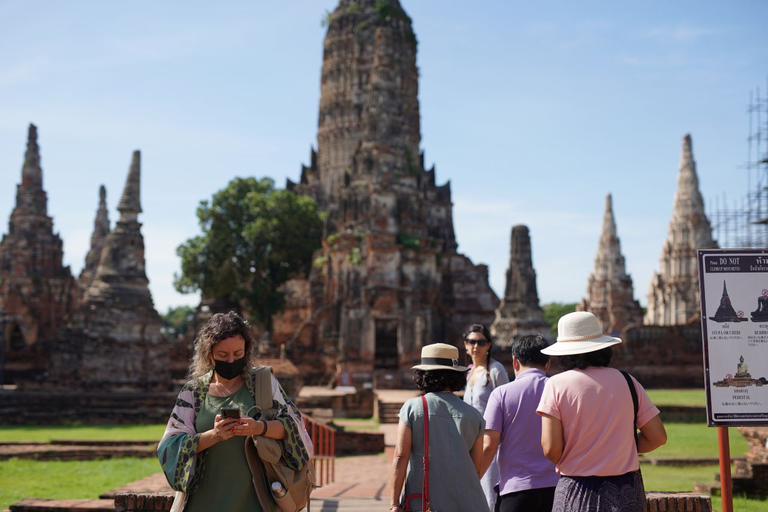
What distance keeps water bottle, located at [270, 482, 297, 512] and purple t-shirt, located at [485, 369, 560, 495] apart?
1.43 m

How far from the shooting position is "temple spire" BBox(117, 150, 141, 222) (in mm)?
26797

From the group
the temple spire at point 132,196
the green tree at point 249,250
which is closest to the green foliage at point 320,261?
the green tree at point 249,250

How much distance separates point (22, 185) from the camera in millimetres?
29984

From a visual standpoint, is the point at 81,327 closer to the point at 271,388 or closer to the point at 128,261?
the point at 128,261

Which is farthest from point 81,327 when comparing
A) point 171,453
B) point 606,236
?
point 606,236

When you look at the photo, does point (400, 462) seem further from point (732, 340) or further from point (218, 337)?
point (732, 340)

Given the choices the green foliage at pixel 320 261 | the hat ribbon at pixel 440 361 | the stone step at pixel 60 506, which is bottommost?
the stone step at pixel 60 506

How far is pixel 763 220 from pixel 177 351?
2535 cm

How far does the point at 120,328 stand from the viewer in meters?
25.4

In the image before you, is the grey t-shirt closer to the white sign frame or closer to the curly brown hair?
the curly brown hair

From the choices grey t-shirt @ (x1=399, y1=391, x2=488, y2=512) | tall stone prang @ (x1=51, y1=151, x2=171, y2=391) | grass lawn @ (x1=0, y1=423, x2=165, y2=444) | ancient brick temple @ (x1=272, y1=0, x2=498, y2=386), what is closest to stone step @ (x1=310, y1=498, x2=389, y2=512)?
grey t-shirt @ (x1=399, y1=391, x2=488, y2=512)

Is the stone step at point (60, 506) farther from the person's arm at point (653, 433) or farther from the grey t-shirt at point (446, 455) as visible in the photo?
the person's arm at point (653, 433)

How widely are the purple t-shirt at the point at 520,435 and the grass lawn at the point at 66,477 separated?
19.8 ft

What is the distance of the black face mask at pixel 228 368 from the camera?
4.02m
